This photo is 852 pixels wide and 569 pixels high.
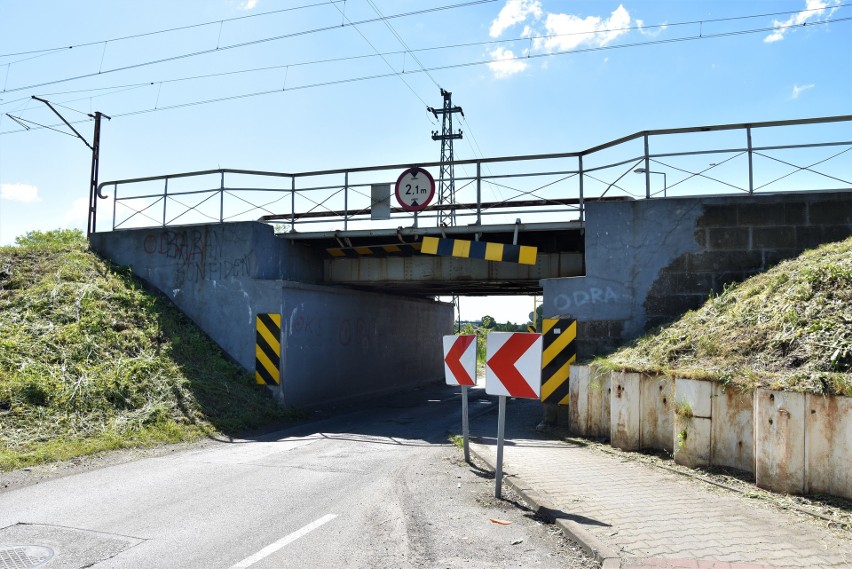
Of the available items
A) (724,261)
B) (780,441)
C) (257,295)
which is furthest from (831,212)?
(257,295)

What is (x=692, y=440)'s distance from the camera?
6.90 m

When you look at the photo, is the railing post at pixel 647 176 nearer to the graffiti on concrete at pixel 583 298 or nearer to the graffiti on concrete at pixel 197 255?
the graffiti on concrete at pixel 583 298

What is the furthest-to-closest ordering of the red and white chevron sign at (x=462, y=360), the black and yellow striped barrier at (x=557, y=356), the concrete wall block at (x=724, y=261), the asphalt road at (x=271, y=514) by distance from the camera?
1. the black and yellow striped barrier at (x=557, y=356)
2. the concrete wall block at (x=724, y=261)
3. the red and white chevron sign at (x=462, y=360)
4. the asphalt road at (x=271, y=514)

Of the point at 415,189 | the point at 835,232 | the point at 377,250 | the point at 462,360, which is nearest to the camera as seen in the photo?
the point at 462,360

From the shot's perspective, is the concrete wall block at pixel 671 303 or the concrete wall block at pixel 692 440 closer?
the concrete wall block at pixel 692 440

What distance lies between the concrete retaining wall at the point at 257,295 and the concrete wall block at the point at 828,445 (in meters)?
10.3

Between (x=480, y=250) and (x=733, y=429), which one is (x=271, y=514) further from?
(x=480, y=250)

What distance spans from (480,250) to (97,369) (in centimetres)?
763

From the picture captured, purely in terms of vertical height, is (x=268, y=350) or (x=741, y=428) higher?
(x=268, y=350)

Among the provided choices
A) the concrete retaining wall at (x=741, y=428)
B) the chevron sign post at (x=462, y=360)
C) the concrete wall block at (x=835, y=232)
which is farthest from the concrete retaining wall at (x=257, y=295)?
the concrete wall block at (x=835, y=232)

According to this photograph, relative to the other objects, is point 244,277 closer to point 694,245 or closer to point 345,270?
point 345,270

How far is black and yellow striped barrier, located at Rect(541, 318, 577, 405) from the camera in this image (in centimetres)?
1102

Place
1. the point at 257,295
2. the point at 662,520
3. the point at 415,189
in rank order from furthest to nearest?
the point at 257,295
the point at 415,189
the point at 662,520

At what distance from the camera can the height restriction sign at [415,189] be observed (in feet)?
43.7
